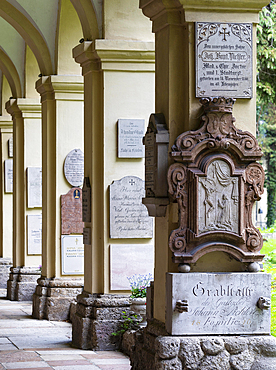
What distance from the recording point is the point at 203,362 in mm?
4879

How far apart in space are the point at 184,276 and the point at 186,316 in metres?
0.30

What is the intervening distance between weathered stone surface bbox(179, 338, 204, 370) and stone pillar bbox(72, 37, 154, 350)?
2.60m

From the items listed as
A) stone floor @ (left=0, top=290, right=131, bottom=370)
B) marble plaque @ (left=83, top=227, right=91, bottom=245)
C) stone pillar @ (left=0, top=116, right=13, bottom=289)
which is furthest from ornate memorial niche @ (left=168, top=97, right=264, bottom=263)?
stone pillar @ (left=0, top=116, right=13, bottom=289)

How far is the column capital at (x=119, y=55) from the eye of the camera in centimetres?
755

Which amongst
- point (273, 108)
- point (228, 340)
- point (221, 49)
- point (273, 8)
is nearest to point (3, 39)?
point (273, 8)

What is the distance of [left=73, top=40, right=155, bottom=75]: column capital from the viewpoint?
7.55 metres

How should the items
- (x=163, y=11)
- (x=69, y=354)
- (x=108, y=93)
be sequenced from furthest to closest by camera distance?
(x=108, y=93) → (x=69, y=354) → (x=163, y=11)

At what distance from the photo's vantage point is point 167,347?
487 cm

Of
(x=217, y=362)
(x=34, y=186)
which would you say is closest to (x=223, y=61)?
(x=217, y=362)

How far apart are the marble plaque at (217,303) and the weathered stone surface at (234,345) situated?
0.07 meters

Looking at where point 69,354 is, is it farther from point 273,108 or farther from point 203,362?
point 273,108

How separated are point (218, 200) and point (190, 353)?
1171 millimetres

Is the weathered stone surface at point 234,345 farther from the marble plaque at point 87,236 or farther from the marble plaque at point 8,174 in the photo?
the marble plaque at point 8,174

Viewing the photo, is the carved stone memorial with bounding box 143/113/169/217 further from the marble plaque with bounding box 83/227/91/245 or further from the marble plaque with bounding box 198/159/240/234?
the marble plaque with bounding box 83/227/91/245
